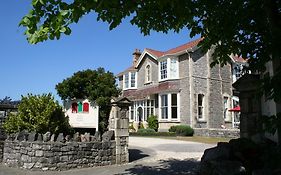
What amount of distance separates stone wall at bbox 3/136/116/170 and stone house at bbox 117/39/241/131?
16637 mm

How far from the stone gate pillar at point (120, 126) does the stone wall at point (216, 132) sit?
43.7 feet

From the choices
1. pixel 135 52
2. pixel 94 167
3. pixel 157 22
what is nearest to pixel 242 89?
pixel 157 22

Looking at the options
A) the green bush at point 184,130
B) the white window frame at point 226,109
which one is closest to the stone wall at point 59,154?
the green bush at point 184,130

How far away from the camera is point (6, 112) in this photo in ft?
41.9

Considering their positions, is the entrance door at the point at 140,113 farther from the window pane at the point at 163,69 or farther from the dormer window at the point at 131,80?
the window pane at the point at 163,69

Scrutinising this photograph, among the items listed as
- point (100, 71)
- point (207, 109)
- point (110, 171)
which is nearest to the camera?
point (110, 171)

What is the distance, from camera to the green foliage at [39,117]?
11102 mm

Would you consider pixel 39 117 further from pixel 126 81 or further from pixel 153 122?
pixel 126 81

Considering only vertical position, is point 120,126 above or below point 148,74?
below

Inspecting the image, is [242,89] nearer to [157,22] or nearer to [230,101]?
[157,22]

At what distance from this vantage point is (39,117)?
36.3ft

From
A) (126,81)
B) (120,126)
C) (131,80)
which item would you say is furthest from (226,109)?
(120,126)

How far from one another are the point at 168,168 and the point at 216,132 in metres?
14.9

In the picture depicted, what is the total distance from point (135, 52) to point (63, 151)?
28.5 metres
